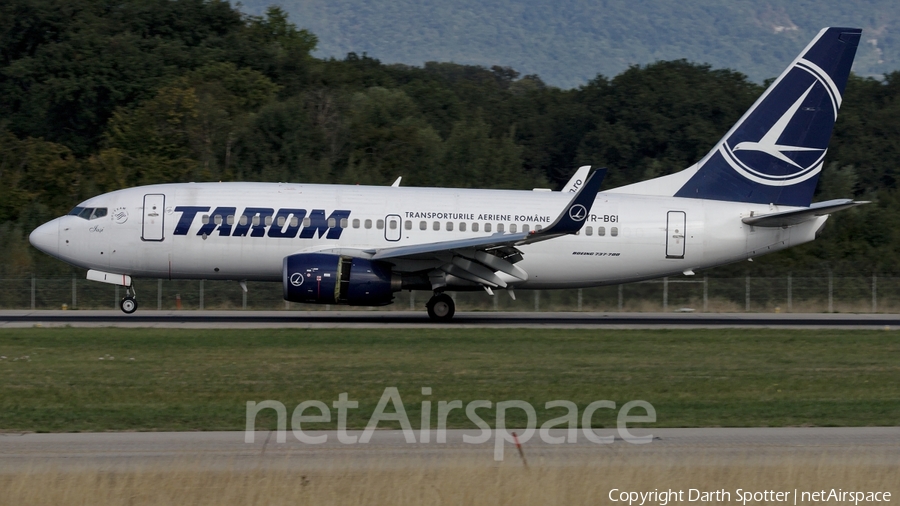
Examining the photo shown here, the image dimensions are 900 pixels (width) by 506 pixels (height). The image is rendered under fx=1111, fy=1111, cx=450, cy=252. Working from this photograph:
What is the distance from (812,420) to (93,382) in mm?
11123

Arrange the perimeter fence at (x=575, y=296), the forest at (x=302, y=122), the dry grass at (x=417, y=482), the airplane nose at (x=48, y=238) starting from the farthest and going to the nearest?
the forest at (x=302, y=122) → the perimeter fence at (x=575, y=296) → the airplane nose at (x=48, y=238) → the dry grass at (x=417, y=482)

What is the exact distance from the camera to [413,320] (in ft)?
104

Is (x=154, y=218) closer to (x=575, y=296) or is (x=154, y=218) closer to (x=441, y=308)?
(x=441, y=308)

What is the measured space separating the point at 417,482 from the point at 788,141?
24.7m

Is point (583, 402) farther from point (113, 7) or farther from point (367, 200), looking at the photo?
point (113, 7)

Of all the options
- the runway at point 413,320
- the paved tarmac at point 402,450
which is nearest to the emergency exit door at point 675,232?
the runway at point 413,320

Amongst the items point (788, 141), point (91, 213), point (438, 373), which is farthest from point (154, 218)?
point (788, 141)

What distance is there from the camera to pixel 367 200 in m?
30.3

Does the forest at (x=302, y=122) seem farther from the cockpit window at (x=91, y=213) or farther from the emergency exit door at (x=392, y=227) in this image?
the emergency exit door at (x=392, y=227)

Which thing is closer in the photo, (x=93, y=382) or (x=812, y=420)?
(x=812, y=420)

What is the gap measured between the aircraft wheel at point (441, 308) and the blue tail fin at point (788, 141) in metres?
7.61

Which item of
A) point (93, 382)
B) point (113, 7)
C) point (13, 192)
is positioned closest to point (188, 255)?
point (93, 382)

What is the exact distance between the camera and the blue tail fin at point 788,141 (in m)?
32.2

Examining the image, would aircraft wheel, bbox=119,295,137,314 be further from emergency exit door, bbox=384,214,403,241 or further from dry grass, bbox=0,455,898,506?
dry grass, bbox=0,455,898,506
